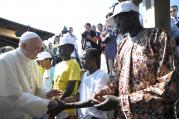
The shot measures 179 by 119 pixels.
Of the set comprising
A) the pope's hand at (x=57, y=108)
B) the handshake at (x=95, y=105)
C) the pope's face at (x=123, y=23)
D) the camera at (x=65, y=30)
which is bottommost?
the pope's hand at (x=57, y=108)

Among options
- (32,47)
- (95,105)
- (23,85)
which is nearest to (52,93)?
(23,85)

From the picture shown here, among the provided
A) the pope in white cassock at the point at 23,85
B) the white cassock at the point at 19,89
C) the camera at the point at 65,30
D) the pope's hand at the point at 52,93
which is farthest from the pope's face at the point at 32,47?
the camera at the point at 65,30

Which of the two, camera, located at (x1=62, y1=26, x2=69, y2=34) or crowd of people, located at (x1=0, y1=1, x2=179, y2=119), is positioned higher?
camera, located at (x1=62, y1=26, x2=69, y2=34)

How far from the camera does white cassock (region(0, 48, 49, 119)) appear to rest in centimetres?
546

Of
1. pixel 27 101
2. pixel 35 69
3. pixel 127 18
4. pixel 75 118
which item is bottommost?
pixel 75 118

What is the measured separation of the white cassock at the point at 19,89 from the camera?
17.9ft

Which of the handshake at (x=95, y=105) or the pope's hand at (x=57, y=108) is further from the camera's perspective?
the pope's hand at (x=57, y=108)

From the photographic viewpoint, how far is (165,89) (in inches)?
153

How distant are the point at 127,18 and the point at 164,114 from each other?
120 centimetres

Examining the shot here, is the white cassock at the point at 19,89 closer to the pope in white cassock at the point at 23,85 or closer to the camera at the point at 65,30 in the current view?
the pope in white cassock at the point at 23,85

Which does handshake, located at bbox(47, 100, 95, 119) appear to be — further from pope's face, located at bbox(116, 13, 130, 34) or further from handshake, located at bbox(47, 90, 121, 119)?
pope's face, located at bbox(116, 13, 130, 34)

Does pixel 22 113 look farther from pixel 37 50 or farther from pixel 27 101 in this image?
pixel 37 50

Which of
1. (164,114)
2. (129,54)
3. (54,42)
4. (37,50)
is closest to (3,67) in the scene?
(37,50)

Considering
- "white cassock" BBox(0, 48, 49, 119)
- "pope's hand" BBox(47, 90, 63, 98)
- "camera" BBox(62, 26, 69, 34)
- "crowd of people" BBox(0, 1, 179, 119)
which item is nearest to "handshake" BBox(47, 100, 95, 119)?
"crowd of people" BBox(0, 1, 179, 119)
